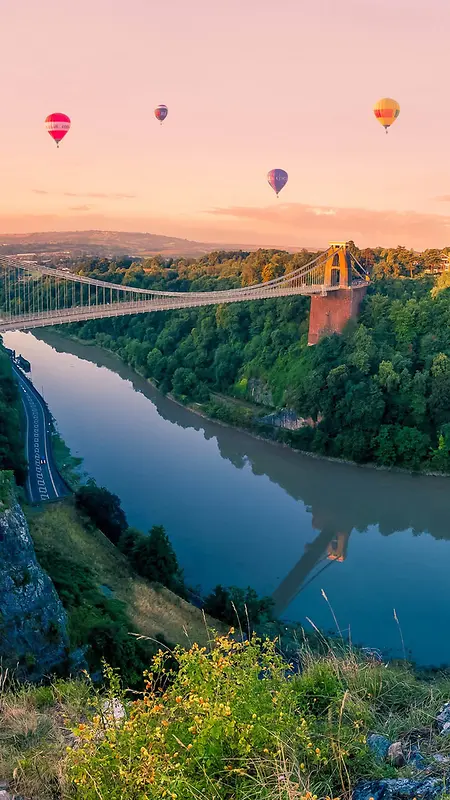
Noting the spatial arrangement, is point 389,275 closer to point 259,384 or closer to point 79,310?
point 259,384

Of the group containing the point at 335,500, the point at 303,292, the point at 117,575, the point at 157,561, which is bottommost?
the point at 117,575

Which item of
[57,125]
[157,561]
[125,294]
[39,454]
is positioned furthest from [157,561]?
[125,294]

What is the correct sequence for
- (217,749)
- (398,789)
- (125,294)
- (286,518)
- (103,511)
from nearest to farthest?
1. (217,749)
2. (398,789)
3. (103,511)
4. (286,518)
5. (125,294)

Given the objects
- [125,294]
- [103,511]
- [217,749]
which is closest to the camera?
[217,749]

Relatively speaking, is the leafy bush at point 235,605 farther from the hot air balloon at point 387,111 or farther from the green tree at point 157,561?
the hot air balloon at point 387,111

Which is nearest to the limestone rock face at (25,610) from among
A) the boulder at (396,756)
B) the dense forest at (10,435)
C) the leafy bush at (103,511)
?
the leafy bush at (103,511)

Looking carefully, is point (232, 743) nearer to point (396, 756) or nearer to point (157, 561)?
point (396, 756)

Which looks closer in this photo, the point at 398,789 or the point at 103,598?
the point at 398,789
